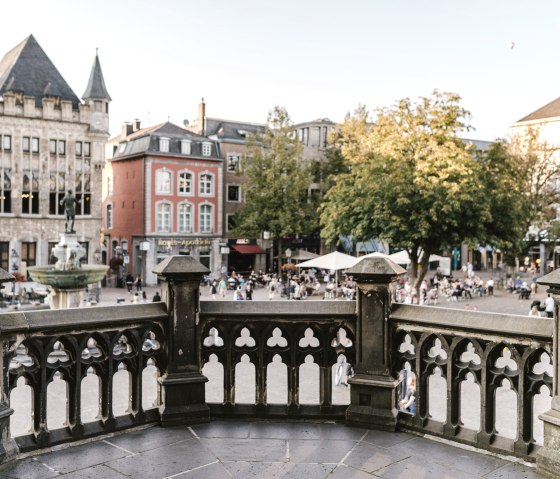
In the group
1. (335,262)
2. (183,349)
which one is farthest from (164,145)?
(183,349)

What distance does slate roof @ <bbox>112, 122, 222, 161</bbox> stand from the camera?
159 feet

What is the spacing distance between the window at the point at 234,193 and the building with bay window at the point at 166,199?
53.6 inches

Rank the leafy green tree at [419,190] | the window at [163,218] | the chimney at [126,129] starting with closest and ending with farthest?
the leafy green tree at [419,190]
the window at [163,218]
the chimney at [126,129]

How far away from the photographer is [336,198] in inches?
1187

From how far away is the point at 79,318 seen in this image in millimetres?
4785

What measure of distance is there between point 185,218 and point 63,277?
3170 centimetres

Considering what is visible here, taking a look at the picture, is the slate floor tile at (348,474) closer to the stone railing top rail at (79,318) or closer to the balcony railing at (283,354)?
the balcony railing at (283,354)

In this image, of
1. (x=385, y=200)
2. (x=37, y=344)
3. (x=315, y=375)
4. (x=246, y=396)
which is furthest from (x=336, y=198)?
(x=37, y=344)

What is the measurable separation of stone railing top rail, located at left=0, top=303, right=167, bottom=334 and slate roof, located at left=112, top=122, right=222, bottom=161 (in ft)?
145

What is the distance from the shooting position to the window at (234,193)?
5317 centimetres

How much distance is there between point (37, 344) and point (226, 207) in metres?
48.4

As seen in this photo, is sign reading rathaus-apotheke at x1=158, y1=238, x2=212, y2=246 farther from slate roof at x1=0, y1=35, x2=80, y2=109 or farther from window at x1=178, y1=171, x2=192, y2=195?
slate roof at x1=0, y1=35, x2=80, y2=109

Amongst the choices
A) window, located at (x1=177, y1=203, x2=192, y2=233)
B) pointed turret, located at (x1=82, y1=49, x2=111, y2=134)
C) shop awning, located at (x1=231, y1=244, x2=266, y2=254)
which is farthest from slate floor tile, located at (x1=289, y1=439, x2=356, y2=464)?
shop awning, located at (x1=231, y1=244, x2=266, y2=254)

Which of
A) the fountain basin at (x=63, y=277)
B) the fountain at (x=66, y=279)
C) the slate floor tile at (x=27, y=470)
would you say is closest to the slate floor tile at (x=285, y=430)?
the slate floor tile at (x=27, y=470)
